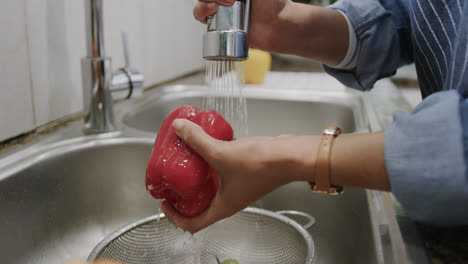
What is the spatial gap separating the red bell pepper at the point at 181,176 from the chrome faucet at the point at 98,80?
12.6 inches

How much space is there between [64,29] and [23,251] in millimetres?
426

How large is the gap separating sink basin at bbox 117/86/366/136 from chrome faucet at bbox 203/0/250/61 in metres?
0.65

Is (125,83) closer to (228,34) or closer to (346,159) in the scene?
(228,34)

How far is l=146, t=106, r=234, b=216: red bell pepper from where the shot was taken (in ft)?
1.43

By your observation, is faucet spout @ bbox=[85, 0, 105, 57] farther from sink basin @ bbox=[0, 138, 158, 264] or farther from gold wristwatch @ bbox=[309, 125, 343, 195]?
gold wristwatch @ bbox=[309, 125, 343, 195]

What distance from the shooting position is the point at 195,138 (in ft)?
1.35

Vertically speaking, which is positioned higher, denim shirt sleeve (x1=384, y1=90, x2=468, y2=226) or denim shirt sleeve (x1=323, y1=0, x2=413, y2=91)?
denim shirt sleeve (x1=323, y1=0, x2=413, y2=91)

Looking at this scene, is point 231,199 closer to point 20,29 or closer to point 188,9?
point 20,29

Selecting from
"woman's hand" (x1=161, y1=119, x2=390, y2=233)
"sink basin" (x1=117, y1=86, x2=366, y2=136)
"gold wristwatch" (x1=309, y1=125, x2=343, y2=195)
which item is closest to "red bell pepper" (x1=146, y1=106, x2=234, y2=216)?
"woman's hand" (x1=161, y1=119, x2=390, y2=233)

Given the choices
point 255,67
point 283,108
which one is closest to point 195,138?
point 283,108

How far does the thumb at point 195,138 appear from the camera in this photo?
15.9 inches

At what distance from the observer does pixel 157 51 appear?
122cm

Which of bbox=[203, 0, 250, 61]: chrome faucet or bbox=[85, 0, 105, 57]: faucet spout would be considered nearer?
bbox=[203, 0, 250, 61]: chrome faucet

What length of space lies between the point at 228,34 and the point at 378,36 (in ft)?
1.13
